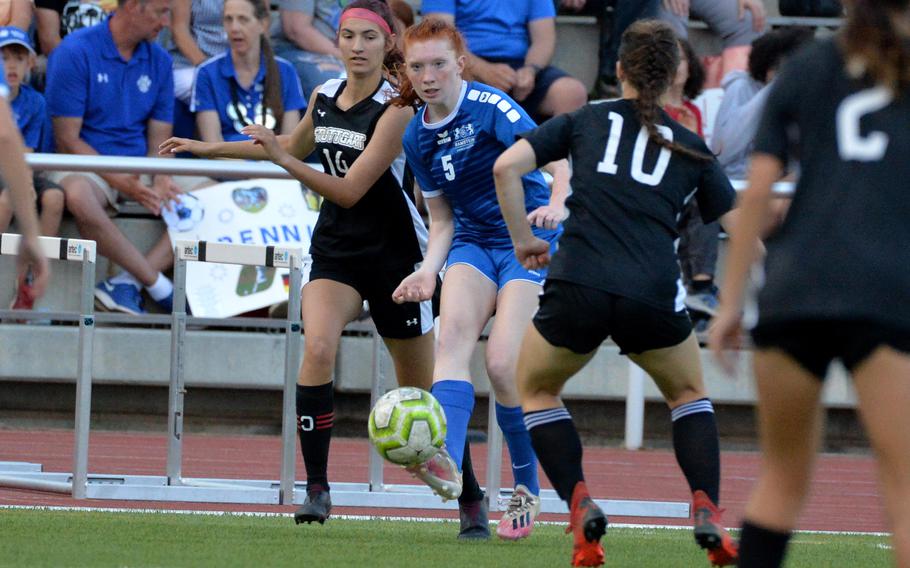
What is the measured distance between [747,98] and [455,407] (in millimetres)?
6030

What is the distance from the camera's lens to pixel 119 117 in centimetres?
1120

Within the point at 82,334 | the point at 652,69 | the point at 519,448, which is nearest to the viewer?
the point at 652,69

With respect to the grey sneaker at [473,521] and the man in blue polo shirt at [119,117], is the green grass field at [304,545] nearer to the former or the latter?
the grey sneaker at [473,521]

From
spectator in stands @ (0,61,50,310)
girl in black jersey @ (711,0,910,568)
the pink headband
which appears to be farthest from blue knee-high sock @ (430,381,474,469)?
girl in black jersey @ (711,0,910,568)

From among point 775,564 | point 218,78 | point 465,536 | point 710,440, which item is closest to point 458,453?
point 465,536

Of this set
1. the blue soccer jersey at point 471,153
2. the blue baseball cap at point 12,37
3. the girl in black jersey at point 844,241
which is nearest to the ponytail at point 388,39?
the blue soccer jersey at point 471,153

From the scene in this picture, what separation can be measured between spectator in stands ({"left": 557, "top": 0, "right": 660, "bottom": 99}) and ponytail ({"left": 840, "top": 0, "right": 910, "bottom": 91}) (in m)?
8.64

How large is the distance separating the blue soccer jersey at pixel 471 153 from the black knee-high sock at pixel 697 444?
4.11 feet

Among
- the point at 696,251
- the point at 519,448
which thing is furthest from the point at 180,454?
the point at 696,251

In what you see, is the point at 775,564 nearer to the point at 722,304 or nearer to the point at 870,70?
the point at 722,304

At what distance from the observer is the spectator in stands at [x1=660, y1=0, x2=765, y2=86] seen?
12828 millimetres

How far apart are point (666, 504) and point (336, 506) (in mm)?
1749

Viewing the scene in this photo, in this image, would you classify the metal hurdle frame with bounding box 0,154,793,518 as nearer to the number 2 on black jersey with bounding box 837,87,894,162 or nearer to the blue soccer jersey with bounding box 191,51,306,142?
the blue soccer jersey with bounding box 191,51,306,142

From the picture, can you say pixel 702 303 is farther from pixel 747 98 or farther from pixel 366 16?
pixel 366 16
